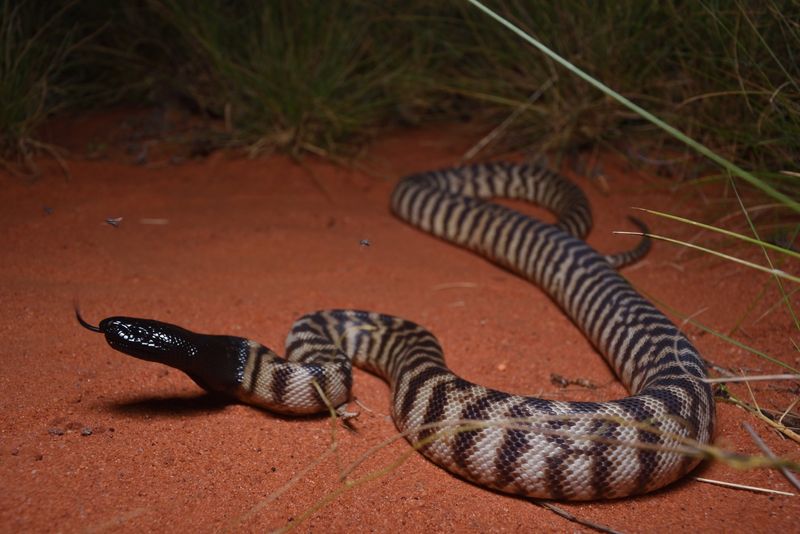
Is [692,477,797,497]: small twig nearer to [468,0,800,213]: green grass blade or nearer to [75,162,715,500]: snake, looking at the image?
[75,162,715,500]: snake

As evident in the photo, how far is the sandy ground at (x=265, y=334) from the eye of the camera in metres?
3.16

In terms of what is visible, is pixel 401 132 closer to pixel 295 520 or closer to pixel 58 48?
pixel 58 48

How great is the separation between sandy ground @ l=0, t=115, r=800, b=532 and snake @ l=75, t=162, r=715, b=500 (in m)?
0.13

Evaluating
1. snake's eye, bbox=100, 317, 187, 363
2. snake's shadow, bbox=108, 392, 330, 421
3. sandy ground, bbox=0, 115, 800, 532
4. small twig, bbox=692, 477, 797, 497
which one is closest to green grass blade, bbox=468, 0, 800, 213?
small twig, bbox=692, 477, 797, 497

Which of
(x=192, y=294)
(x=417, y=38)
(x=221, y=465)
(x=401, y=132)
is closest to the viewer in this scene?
(x=221, y=465)

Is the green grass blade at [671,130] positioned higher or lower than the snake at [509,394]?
higher

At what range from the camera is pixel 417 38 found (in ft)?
26.9

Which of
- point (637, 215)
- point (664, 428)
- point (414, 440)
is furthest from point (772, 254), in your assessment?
point (414, 440)

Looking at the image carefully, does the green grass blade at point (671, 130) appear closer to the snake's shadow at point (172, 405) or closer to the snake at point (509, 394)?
the snake at point (509, 394)

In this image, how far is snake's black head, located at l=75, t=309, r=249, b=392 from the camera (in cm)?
343

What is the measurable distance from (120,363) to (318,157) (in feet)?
14.2

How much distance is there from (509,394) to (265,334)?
1878 millimetres

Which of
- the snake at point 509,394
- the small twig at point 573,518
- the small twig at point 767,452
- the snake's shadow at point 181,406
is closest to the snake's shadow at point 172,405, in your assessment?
the snake's shadow at point 181,406

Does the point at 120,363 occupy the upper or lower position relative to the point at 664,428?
lower
